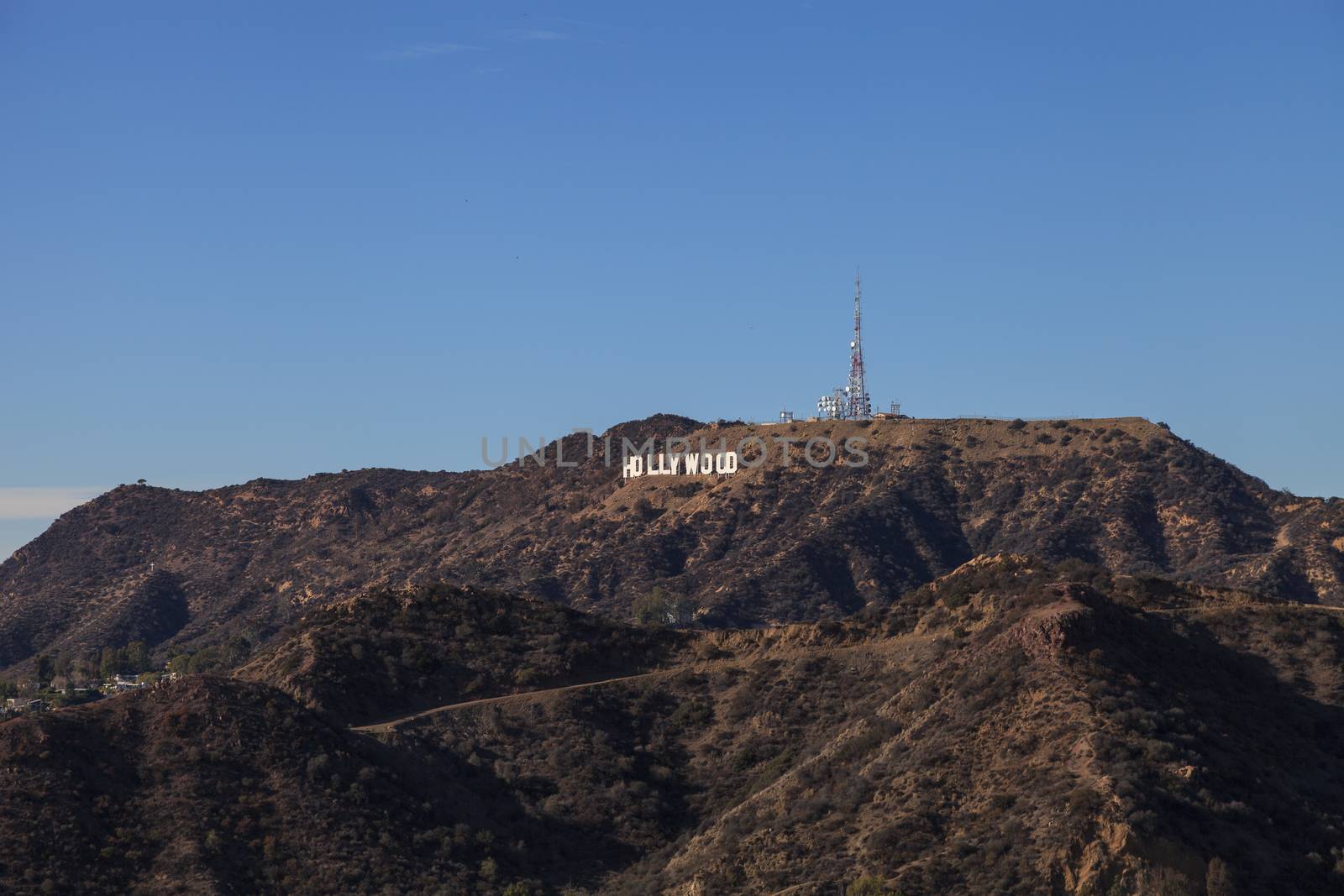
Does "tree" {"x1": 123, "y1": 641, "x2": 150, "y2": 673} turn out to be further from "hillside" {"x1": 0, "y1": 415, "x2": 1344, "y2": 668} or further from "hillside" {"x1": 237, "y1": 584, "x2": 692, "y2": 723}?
"hillside" {"x1": 237, "y1": 584, "x2": 692, "y2": 723}

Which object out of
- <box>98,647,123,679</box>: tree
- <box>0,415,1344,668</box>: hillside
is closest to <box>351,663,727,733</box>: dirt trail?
<box>0,415,1344,668</box>: hillside

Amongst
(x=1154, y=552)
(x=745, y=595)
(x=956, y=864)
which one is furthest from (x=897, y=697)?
(x=1154, y=552)

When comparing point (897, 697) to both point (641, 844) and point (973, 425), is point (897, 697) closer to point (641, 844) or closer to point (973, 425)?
point (641, 844)

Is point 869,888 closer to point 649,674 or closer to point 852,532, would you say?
point 649,674

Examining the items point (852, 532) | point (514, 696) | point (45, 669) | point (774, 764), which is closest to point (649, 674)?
point (514, 696)

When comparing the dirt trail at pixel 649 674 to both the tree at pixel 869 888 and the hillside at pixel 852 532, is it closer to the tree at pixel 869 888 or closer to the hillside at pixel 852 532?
the tree at pixel 869 888

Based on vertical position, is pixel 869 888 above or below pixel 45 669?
below
